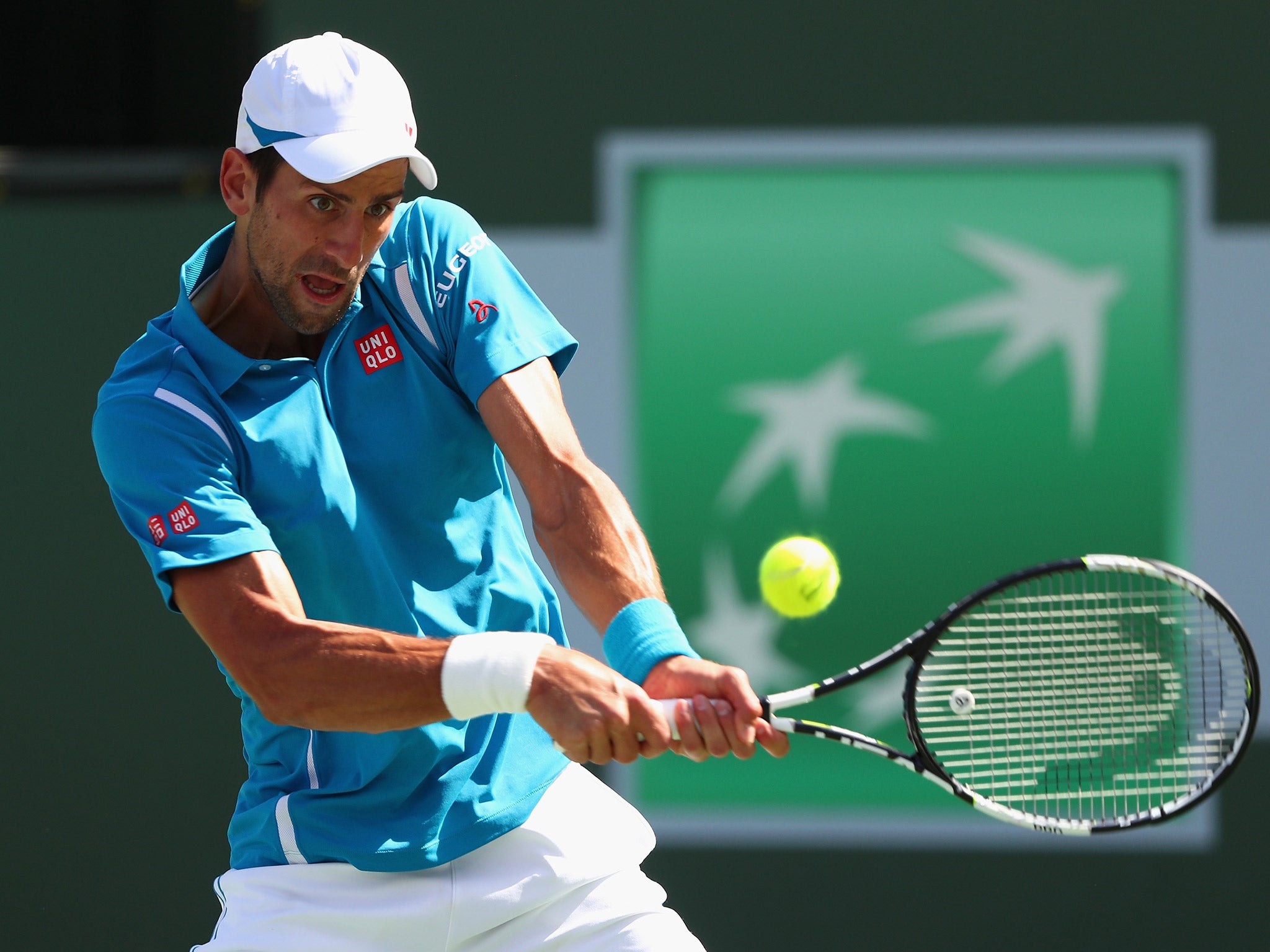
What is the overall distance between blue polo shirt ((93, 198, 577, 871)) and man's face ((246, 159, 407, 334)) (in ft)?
0.22

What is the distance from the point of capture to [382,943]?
7.95 ft

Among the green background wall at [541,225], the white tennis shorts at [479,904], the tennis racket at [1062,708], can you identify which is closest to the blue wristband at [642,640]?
the tennis racket at [1062,708]

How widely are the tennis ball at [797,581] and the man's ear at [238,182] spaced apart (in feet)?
4.41

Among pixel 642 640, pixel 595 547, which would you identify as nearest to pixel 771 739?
pixel 642 640

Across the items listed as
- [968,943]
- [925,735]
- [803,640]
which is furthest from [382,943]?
[968,943]

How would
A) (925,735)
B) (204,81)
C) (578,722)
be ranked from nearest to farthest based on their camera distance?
(578,722), (925,735), (204,81)

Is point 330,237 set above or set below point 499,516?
above

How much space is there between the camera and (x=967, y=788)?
2613 mm

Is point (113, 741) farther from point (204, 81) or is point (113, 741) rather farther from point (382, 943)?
point (382, 943)

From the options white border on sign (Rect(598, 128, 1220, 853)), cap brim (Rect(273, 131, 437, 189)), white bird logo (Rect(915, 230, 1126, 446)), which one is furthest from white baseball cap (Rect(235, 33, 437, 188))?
white bird logo (Rect(915, 230, 1126, 446))

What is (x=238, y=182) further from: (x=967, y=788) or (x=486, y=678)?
(x=967, y=788)

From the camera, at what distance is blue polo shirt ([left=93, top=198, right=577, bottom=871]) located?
2.34 metres

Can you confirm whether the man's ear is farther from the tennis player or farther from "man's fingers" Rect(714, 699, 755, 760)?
"man's fingers" Rect(714, 699, 755, 760)

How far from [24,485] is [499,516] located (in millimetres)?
2895
